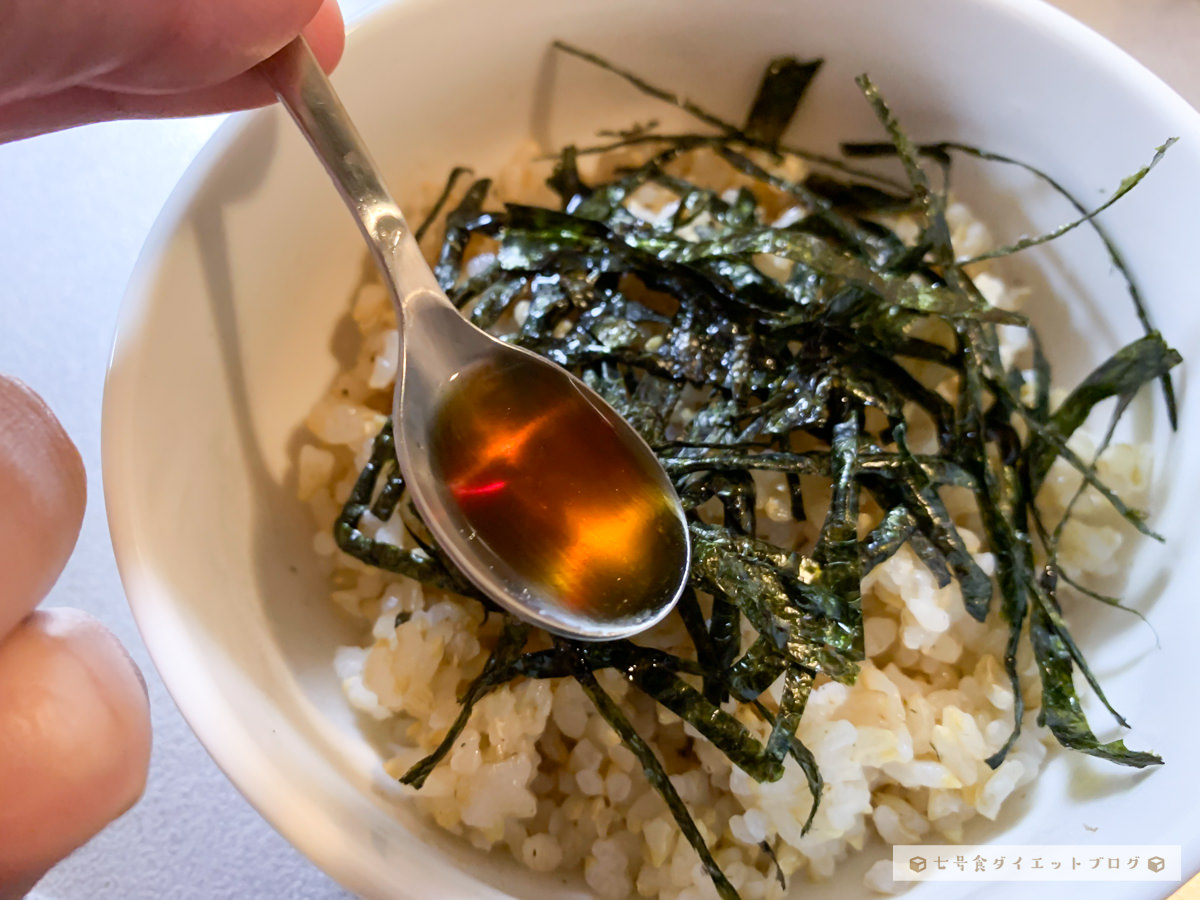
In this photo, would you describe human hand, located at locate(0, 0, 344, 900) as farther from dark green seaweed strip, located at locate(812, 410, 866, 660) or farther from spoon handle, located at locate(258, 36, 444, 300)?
dark green seaweed strip, located at locate(812, 410, 866, 660)

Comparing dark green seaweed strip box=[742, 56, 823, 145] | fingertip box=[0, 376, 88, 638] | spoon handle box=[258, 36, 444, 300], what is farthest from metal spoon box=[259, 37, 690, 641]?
dark green seaweed strip box=[742, 56, 823, 145]

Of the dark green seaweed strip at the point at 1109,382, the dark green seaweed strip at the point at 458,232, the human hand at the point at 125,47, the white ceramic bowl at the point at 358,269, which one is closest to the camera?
the human hand at the point at 125,47

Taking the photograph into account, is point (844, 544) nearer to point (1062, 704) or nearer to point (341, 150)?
point (1062, 704)

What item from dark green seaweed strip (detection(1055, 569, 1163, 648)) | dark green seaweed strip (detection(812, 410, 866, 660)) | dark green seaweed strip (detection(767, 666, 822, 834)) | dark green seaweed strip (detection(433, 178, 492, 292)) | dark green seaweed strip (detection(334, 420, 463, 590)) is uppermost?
dark green seaweed strip (detection(1055, 569, 1163, 648))

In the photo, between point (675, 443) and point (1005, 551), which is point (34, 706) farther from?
point (1005, 551)

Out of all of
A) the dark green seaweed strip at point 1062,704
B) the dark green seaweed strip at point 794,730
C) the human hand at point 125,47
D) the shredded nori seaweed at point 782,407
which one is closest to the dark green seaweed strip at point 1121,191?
the shredded nori seaweed at point 782,407

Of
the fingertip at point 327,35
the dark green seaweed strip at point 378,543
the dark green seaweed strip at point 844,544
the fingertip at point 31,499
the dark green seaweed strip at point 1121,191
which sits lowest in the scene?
the dark green seaweed strip at point 378,543

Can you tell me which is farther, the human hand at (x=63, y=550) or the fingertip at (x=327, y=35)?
the fingertip at (x=327, y=35)

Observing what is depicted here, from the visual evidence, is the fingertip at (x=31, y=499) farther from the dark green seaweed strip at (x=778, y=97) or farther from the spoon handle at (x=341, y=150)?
the dark green seaweed strip at (x=778, y=97)
